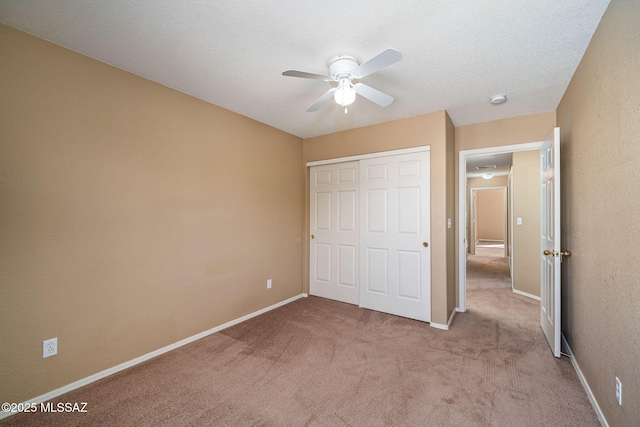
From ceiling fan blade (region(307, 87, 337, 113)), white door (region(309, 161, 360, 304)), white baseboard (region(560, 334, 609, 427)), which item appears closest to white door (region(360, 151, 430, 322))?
white door (region(309, 161, 360, 304))

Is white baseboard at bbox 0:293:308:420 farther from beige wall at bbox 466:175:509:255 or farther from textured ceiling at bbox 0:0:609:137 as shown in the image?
beige wall at bbox 466:175:509:255

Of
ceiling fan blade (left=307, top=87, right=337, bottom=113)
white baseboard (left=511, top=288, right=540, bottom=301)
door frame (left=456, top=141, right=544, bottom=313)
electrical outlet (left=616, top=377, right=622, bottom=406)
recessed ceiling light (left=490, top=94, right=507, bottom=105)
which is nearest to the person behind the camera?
electrical outlet (left=616, top=377, right=622, bottom=406)

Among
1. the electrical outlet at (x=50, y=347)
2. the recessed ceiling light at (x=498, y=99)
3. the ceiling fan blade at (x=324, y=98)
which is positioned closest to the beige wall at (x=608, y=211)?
the recessed ceiling light at (x=498, y=99)

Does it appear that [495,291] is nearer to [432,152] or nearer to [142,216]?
[432,152]

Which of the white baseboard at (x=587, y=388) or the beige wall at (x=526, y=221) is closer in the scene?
the white baseboard at (x=587, y=388)

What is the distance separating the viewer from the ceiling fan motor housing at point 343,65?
2.01 metres

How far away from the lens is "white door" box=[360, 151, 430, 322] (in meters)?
3.22

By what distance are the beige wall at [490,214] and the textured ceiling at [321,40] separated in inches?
399

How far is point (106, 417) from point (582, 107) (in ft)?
13.2

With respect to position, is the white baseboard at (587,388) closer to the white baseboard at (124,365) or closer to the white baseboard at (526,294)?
the white baseboard at (526,294)

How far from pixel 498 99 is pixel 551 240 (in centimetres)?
148

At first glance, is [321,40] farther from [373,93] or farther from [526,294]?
[526,294]

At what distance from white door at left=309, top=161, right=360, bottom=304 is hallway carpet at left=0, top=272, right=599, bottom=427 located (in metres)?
0.93

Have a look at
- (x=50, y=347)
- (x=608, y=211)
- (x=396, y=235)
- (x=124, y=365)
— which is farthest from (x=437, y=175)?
(x=50, y=347)
